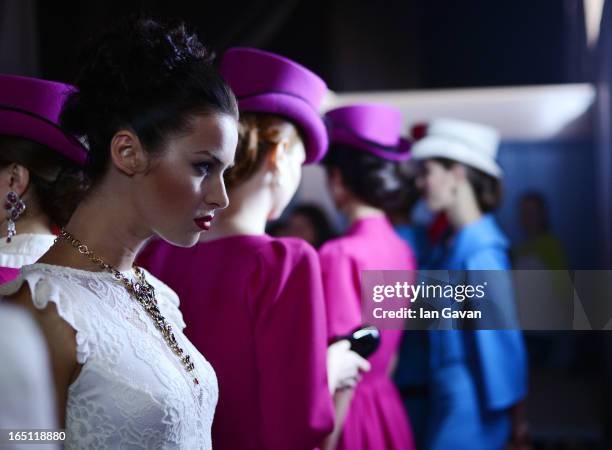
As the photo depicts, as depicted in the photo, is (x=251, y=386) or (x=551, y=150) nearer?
(x=251, y=386)

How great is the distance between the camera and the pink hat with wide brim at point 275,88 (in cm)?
151

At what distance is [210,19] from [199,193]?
178 centimetres

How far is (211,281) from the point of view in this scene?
1449 mm

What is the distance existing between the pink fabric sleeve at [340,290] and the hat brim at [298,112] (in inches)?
18.5

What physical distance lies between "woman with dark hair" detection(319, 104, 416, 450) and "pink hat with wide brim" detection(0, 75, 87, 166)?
2.67ft

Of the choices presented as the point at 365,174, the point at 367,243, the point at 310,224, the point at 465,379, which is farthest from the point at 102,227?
the point at 310,224

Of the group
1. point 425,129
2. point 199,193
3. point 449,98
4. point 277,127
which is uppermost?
point 449,98

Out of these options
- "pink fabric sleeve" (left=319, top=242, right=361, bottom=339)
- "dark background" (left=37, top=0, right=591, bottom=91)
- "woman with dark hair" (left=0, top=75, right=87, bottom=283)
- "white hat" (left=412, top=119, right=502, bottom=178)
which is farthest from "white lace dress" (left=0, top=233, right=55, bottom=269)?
"dark background" (left=37, top=0, right=591, bottom=91)

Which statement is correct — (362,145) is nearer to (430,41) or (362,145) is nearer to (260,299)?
(260,299)

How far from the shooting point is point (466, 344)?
2502mm

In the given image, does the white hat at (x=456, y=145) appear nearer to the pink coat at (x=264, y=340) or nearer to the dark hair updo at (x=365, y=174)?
the dark hair updo at (x=365, y=174)

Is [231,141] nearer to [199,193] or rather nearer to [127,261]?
[199,193]

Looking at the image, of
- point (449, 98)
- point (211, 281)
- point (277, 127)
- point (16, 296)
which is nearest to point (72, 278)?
point (16, 296)

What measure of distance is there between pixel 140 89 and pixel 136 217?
169mm
